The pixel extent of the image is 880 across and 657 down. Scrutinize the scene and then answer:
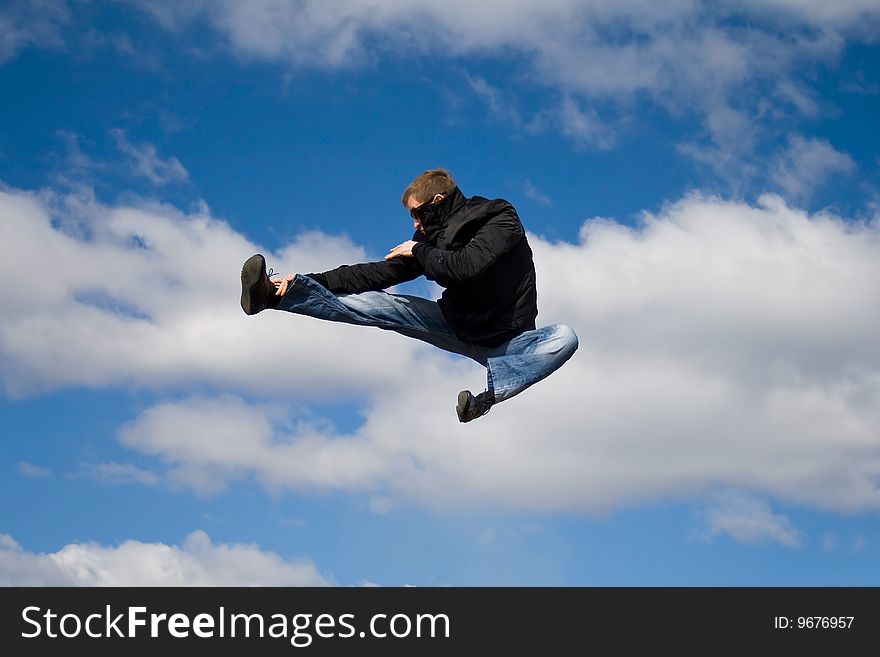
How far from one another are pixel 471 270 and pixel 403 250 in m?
1.06

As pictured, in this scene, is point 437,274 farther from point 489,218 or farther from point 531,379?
point 531,379

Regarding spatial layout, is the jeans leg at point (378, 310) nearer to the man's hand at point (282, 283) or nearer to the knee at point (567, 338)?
the man's hand at point (282, 283)

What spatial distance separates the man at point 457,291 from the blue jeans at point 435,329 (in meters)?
0.01

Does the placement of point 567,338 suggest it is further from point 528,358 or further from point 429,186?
point 429,186

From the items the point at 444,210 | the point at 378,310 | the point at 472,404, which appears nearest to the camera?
the point at 472,404

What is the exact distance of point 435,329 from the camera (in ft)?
36.4

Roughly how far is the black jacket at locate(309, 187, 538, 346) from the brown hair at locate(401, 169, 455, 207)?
9 cm

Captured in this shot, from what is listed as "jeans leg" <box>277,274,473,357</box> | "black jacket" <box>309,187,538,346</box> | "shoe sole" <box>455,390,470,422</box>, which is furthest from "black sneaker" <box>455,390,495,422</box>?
"jeans leg" <box>277,274,473,357</box>

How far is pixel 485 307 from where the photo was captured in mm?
10555

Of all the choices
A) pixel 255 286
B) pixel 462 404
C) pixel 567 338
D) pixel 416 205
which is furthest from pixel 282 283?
pixel 567 338
